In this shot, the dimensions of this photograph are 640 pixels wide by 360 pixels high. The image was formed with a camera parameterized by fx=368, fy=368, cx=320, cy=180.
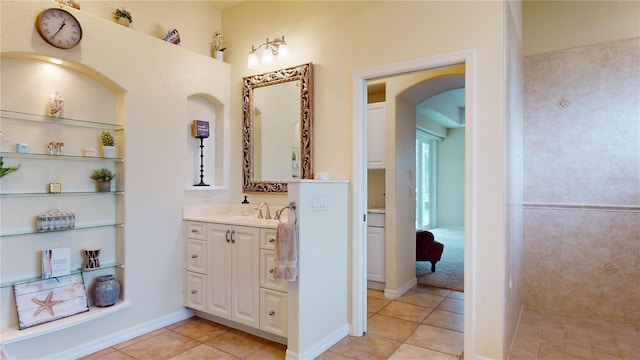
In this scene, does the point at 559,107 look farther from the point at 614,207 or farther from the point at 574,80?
the point at 614,207

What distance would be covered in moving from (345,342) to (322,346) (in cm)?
25

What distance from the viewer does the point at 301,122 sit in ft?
10.7

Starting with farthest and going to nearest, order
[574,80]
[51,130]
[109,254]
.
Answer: [574,80]
[109,254]
[51,130]

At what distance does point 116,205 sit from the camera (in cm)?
302

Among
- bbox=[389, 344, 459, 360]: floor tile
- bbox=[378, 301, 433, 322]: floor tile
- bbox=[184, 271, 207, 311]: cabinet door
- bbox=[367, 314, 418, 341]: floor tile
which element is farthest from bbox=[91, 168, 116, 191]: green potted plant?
bbox=[378, 301, 433, 322]: floor tile

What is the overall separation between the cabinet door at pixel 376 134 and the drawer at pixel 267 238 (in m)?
1.96

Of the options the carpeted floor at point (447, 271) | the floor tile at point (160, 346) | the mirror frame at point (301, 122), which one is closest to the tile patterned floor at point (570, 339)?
the carpeted floor at point (447, 271)

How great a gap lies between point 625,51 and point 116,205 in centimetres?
458

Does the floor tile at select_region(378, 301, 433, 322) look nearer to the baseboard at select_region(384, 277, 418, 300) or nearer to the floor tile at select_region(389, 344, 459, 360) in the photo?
the baseboard at select_region(384, 277, 418, 300)

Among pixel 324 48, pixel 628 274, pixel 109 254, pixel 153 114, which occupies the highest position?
pixel 324 48

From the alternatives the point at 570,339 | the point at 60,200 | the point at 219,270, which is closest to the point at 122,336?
the point at 219,270

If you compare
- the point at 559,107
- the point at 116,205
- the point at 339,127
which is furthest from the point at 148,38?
the point at 559,107

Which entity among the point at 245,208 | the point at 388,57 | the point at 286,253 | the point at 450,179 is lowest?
the point at 286,253

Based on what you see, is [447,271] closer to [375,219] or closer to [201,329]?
[375,219]
